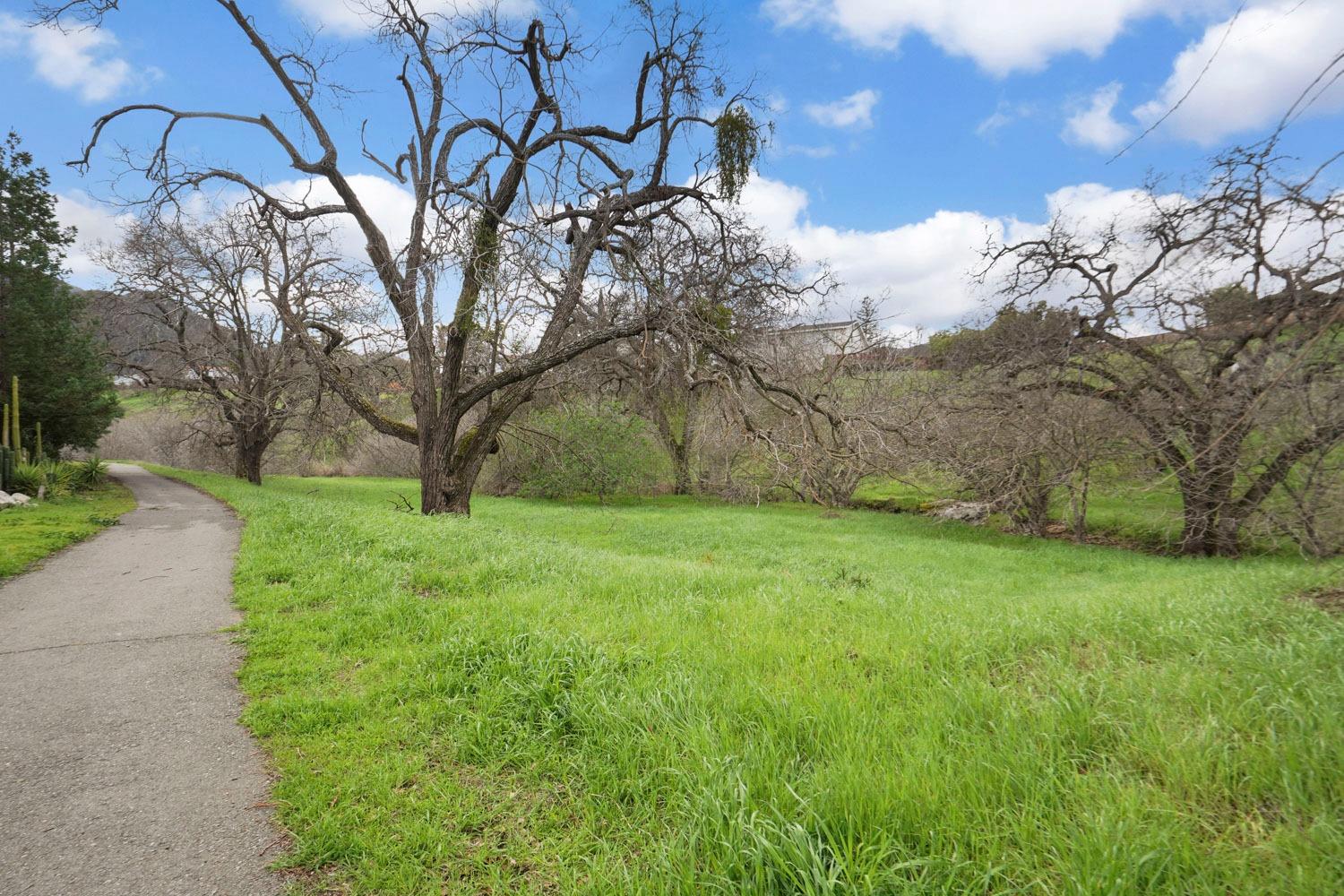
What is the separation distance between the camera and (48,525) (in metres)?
10.5

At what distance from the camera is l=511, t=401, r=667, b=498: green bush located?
27500 mm

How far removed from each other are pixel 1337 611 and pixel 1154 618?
38.0 inches

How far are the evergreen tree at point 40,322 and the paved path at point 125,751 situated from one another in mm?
16992

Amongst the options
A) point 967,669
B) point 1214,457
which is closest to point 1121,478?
point 1214,457

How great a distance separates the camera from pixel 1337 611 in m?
3.77

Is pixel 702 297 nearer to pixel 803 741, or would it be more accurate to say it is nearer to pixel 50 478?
pixel 803 741

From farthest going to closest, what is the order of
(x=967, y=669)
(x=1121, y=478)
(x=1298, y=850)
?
(x=1121, y=478) → (x=967, y=669) → (x=1298, y=850)

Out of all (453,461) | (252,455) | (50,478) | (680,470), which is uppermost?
(453,461)

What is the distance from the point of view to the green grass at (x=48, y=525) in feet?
26.5

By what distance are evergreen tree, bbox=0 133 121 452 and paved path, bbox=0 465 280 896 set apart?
16992 millimetres

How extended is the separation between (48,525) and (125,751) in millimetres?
10959

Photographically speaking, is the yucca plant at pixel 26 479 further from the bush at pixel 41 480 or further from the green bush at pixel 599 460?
the green bush at pixel 599 460

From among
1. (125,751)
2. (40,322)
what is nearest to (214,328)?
(40,322)

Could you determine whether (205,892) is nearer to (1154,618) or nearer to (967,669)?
(967,669)
